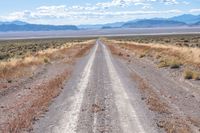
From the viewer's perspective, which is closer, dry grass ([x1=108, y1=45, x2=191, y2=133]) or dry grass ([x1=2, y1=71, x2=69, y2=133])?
dry grass ([x1=108, y1=45, x2=191, y2=133])

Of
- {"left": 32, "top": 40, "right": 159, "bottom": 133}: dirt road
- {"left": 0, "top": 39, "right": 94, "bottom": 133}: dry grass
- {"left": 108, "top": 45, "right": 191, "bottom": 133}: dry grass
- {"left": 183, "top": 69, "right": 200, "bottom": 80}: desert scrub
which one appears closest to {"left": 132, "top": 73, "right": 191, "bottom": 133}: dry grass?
{"left": 108, "top": 45, "right": 191, "bottom": 133}: dry grass

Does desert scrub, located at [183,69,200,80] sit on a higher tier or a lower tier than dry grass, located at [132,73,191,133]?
lower

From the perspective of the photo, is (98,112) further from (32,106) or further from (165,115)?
(32,106)

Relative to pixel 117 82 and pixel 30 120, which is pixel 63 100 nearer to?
pixel 30 120

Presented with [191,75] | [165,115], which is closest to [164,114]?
[165,115]

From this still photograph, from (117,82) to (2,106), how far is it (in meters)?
6.97

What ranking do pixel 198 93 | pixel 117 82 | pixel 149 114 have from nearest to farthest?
pixel 149 114, pixel 198 93, pixel 117 82

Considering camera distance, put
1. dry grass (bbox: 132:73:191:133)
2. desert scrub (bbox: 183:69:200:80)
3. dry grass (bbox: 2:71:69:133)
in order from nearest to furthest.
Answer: dry grass (bbox: 132:73:191:133) < dry grass (bbox: 2:71:69:133) < desert scrub (bbox: 183:69:200:80)

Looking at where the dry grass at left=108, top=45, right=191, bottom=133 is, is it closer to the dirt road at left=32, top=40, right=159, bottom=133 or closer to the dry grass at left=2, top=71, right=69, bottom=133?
the dirt road at left=32, top=40, right=159, bottom=133

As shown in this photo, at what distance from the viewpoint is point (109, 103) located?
12898mm

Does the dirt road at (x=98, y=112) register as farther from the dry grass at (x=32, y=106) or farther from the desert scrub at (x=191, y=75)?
the desert scrub at (x=191, y=75)

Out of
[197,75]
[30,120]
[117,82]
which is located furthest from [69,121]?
[197,75]

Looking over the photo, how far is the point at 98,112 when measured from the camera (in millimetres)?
11430

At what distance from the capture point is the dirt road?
30.9 ft
